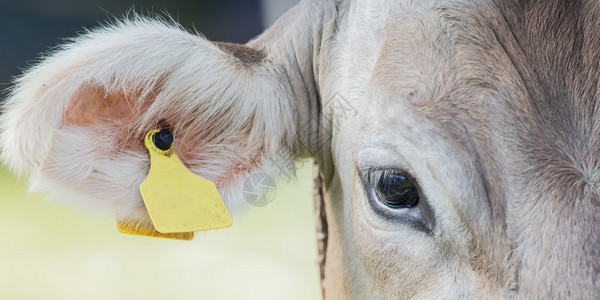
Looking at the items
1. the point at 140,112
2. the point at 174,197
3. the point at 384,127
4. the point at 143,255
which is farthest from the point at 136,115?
the point at 143,255

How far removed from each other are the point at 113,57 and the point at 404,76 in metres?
0.70

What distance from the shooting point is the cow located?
1.17 m

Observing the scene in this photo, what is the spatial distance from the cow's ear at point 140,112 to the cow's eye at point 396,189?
0.43 meters

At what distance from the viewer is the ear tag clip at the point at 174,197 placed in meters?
1.53

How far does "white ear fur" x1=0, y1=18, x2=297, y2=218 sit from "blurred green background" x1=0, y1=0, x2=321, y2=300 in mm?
Answer: 1918

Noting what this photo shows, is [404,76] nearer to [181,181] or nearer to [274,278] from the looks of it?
[181,181]

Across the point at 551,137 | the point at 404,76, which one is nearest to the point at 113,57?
the point at 404,76

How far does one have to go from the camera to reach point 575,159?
118 centimetres

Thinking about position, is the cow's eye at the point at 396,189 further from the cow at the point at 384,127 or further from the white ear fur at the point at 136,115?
the white ear fur at the point at 136,115

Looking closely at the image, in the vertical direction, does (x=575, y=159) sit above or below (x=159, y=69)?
below

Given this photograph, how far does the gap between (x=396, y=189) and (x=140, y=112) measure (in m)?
0.71

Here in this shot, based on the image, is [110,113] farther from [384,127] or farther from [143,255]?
[143,255]

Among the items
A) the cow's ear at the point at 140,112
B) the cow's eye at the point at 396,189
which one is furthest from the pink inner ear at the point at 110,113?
the cow's eye at the point at 396,189

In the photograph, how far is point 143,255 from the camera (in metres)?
5.08
